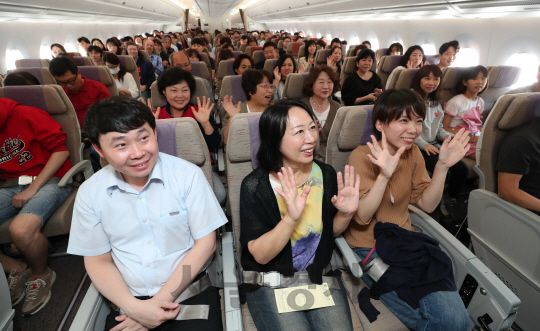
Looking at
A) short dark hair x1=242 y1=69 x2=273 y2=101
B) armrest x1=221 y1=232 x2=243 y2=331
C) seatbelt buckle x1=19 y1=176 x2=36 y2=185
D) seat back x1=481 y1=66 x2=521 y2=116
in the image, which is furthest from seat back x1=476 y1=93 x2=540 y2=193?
seatbelt buckle x1=19 y1=176 x2=36 y2=185

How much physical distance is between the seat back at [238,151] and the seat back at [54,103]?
154 cm

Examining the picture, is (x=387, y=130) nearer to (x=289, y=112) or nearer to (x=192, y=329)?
(x=289, y=112)

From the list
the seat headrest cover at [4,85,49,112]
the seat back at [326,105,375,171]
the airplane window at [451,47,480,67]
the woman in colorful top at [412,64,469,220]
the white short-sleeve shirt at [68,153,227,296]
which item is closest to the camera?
the white short-sleeve shirt at [68,153,227,296]

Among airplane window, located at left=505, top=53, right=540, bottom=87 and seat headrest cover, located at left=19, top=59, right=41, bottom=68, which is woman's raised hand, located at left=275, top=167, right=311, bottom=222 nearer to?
airplane window, located at left=505, top=53, right=540, bottom=87

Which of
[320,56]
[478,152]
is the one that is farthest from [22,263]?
[320,56]

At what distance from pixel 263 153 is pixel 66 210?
1631 mm

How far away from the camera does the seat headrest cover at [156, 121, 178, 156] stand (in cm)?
156

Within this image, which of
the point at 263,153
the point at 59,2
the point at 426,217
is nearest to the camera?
the point at 263,153

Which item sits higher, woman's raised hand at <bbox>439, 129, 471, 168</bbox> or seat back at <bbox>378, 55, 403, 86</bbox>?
seat back at <bbox>378, 55, 403, 86</bbox>

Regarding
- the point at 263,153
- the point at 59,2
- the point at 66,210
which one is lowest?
the point at 66,210

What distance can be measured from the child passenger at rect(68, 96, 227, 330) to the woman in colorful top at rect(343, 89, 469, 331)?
0.77 m

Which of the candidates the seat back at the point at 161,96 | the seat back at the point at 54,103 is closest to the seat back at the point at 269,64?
the seat back at the point at 161,96

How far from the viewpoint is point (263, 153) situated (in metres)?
1.40

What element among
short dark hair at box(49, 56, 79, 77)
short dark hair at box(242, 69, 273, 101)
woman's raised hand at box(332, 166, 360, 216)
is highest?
short dark hair at box(49, 56, 79, 77)
